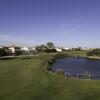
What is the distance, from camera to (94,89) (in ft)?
102

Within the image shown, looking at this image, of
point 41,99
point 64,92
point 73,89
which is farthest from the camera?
point 73,89

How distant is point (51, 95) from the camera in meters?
27.0

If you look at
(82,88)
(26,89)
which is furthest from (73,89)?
(26,89)

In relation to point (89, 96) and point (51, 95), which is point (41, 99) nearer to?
point (51, 95)

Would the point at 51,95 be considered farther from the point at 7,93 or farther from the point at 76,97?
the point at 7,93

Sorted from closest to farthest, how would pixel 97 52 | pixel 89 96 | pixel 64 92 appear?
pixel 89 96
pixel 64 92
pixel 97 52

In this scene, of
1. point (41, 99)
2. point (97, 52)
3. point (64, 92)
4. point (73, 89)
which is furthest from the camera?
point (97, 52)

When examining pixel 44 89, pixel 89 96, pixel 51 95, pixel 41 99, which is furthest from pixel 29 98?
pixel 89 96

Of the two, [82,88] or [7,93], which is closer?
[7,93]

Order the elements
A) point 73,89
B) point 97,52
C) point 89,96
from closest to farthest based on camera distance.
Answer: point 89,96
point 73,89
point 97,52

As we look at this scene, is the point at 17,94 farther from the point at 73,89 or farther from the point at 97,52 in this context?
the point at 97,52

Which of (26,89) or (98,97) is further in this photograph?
(26,89)

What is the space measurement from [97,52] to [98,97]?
159m

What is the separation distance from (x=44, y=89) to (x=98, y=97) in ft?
26.5
